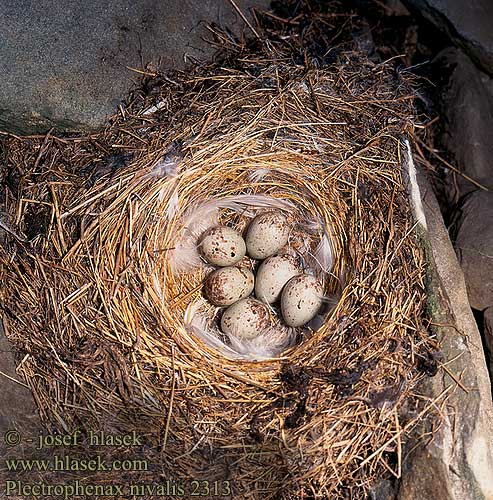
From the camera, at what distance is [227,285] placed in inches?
93.4

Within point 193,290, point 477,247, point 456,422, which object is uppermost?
point 477,247

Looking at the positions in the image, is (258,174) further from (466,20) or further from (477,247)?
(466,20)

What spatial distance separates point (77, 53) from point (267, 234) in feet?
2.94

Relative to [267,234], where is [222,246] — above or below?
below

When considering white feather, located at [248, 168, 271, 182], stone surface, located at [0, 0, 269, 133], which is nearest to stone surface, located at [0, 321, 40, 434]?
stone surface, located at [0, 0, 269, 133]

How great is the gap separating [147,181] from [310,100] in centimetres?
63

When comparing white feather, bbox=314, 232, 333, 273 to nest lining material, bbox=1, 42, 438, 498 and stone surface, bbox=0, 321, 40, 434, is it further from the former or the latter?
stone surface, bbox=0, 321, 40, 434

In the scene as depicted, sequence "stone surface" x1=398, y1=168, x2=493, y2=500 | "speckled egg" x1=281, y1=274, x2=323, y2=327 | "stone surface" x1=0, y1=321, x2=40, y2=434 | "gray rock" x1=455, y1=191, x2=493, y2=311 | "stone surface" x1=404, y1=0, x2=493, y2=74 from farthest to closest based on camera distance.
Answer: "stone surface" x1=404, y1=0, x2=493, y2=74 < "gray rock" x1=455, y1=191, x2=493, y2=311 < "speckled egg" x1=281, y1=274, x2=323, y2=327 < "stone surface" x1=0, y1=321, x2=40, y2=434 < "stone surface" x1=398, y1=168, x2=493, y2=500

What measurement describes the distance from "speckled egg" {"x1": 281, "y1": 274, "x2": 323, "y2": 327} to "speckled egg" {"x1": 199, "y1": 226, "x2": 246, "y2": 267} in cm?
22

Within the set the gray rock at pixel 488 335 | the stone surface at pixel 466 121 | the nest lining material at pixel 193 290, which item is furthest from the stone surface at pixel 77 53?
the gray rock at pixel 488 335

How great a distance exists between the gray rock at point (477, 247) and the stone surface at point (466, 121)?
4.5 inches

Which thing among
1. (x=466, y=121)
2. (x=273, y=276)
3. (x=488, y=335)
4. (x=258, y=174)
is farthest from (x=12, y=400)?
(x=466, y=121)

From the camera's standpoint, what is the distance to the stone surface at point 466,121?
104 inches

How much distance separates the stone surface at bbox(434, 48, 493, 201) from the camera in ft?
8.71
